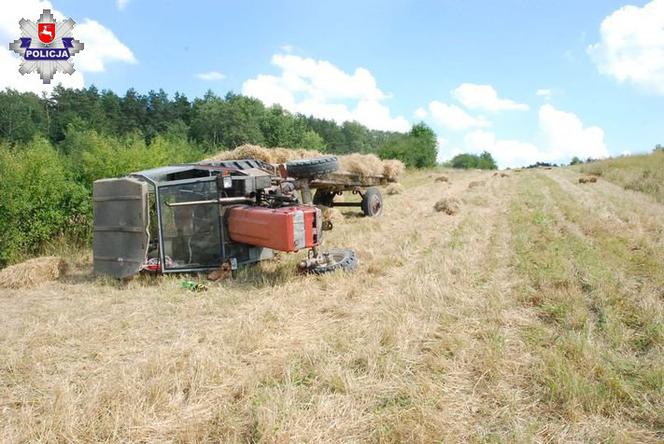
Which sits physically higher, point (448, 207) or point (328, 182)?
point (328, 182)

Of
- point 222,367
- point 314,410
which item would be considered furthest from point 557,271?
point 222,367

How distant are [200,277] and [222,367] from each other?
9.37 feet

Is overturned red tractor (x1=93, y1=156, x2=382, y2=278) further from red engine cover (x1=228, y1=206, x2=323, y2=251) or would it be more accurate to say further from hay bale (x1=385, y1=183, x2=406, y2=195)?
hay bale (x1=385, y1=183, x2=406, y2=195)

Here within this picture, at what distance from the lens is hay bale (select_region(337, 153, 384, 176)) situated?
13.7 m

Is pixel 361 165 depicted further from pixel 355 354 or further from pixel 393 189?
pixel 355 354

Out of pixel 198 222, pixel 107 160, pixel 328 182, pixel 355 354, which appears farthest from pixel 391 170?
pixel 355 354

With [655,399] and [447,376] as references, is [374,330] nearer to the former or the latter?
[447,376]

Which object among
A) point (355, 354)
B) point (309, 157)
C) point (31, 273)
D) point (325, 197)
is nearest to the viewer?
point (355, 354)

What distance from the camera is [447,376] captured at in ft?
10.1

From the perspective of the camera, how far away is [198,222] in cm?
594

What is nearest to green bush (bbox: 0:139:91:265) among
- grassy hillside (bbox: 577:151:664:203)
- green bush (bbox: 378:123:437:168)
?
grassy hillside (bbox: 577:151:664:203)

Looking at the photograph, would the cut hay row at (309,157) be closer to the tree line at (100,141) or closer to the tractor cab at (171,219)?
the tree line at (100,141)

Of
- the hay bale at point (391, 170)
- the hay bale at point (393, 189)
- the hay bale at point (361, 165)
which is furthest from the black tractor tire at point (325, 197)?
the hay bale at point (393, 189)

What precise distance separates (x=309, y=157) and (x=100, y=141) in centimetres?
710
